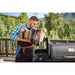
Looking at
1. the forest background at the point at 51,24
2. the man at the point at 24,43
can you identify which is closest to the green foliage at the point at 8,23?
the forest background at the point at 51,24

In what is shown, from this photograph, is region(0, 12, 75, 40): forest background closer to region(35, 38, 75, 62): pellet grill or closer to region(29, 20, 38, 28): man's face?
region(29, 20, 38, 28): man's face

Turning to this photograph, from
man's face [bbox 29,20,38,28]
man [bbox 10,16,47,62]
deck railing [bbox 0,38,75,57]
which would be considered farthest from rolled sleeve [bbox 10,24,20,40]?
man's face [bbox 29,20,38,28]

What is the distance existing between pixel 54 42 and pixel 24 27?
98 cm

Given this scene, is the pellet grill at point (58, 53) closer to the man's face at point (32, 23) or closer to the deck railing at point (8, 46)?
the deck railing at point (8, 46)

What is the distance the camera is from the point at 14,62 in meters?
4.50

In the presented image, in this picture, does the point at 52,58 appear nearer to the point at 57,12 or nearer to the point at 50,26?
the point at 50,26

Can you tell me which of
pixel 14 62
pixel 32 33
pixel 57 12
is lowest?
pixel 14 62

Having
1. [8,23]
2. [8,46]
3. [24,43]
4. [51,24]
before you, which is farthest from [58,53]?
[8,23]

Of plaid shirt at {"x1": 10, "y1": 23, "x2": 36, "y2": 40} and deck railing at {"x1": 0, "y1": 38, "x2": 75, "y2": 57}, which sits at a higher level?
plaid shirt at {"x1": 10, "y1": 23, "x2": 36, "y2": 40}

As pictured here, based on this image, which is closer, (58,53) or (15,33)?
(58,53)

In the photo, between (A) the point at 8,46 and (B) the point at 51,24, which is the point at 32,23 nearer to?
(B) the point at 51,24

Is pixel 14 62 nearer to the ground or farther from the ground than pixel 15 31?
nearer to the ground

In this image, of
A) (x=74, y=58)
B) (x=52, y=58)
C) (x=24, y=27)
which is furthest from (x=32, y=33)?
(x=74, y=58)

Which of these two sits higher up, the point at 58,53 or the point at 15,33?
the point at 15,33
